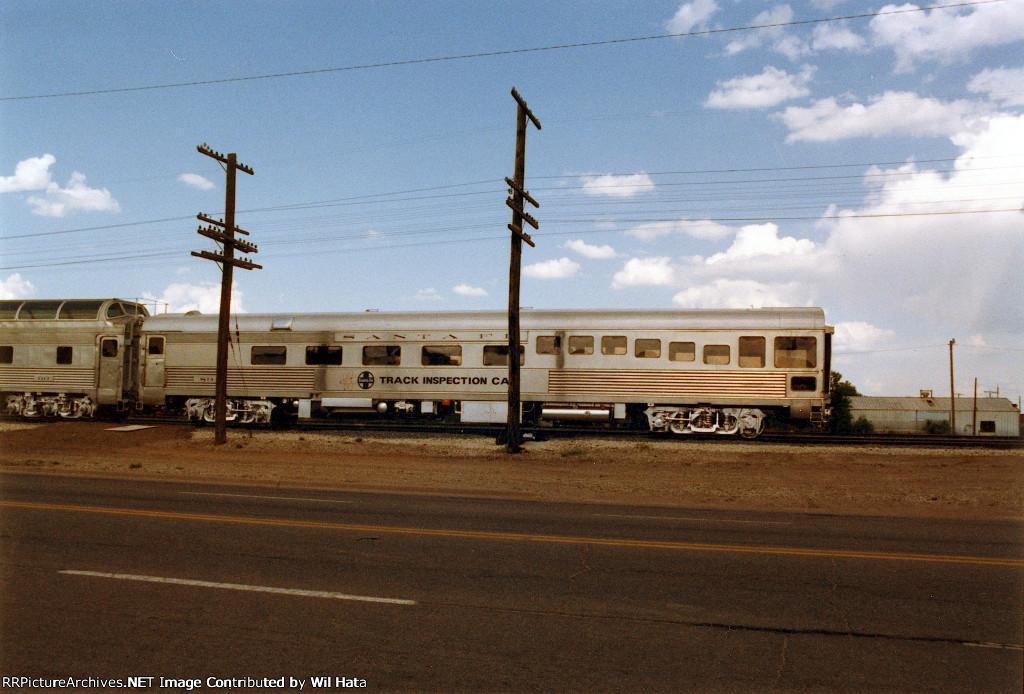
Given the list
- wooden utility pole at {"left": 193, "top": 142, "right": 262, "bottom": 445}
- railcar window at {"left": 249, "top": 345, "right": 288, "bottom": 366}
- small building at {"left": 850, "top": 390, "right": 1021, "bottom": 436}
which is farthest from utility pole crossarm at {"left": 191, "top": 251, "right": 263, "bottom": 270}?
small building at {"left": 850, "top": 390, "right": 1021, "bottom": 436}

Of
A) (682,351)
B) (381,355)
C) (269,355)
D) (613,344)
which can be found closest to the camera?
(682,351)

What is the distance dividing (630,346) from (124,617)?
58.9 ft

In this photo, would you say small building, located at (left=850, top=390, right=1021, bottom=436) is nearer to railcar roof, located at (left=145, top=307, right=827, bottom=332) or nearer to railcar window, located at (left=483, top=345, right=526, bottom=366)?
railcar roof, located at (left=145, top=307, right=827, bottom=332)

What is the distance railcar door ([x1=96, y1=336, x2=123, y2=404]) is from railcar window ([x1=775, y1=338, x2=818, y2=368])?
2455cm

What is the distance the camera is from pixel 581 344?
22.3 m

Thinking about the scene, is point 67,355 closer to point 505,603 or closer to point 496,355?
point 496,355

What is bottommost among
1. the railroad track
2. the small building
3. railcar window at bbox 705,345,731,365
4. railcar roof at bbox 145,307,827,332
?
the small building

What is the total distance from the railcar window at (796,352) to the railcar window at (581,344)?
585cm

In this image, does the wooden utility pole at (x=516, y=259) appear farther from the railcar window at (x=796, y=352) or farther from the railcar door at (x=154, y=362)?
the railcar door at (x=154, y=362)

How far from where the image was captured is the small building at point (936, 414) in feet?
238

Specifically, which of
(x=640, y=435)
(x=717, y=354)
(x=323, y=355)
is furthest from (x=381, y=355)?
(x=717, y=354)

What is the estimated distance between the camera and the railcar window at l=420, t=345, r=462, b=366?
2322cm

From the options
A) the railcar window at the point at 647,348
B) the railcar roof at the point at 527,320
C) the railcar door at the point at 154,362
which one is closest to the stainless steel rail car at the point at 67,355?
the railcar door at the point at 154,362

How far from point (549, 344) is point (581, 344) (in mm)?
1083
